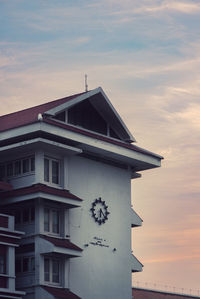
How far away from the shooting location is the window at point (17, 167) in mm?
62597

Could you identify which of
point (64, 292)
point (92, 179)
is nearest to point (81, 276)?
point (64, 292)

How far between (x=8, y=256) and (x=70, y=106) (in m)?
11.5

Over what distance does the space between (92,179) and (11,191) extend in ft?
21.4

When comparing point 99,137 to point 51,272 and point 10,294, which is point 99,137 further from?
point 10,294

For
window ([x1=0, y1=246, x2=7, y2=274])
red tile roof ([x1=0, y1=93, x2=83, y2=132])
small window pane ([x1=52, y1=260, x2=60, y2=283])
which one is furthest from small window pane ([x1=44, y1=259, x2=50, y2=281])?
red tile roof ([x1=0, y1=93, x2=83, y2=132])

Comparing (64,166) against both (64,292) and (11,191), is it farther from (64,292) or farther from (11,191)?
(64,292)

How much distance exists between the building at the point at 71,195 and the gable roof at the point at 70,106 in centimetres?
7

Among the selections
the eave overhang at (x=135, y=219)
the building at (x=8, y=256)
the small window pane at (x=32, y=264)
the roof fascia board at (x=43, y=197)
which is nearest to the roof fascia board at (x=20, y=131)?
the roof fascia board at (x=43, y=197)

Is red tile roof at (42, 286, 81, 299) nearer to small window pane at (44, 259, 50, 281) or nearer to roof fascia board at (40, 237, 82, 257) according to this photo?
small window pane at (44, 259, 50, 281)

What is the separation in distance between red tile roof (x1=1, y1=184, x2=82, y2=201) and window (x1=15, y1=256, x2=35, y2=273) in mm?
4259

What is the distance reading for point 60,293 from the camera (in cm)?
6006

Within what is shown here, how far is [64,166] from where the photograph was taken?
6334 centimetres

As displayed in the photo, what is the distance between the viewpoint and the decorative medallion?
65.1 m

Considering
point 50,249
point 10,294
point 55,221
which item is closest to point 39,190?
point 55,221
